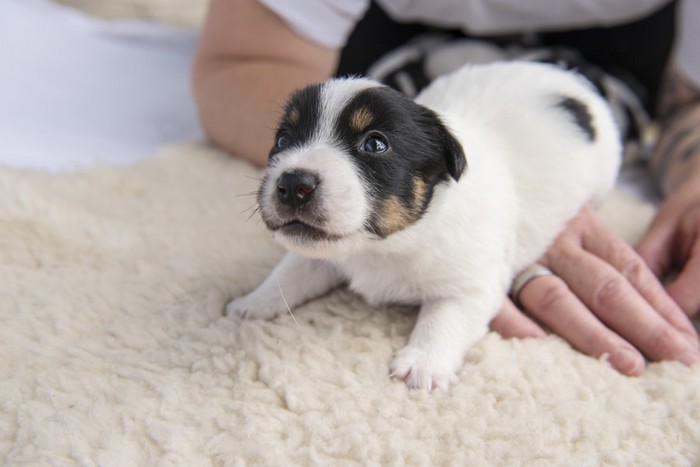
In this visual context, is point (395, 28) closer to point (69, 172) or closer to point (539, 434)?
point (69, 172)

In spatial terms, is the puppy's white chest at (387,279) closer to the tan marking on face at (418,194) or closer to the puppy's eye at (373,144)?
the tan marking on face at (418,194)

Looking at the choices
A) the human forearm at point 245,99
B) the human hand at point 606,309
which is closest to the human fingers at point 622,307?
the human hand at point 606,309

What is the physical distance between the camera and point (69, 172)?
2.75 meters

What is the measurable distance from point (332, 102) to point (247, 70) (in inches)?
61.2

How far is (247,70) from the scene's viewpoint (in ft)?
10.0

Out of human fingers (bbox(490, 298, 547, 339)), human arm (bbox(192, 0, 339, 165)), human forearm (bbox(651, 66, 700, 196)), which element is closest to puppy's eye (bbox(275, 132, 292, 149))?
human fingers (bbox(490, 298, 547, 339))

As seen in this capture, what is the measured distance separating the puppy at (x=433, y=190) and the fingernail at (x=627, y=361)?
35 centimetres

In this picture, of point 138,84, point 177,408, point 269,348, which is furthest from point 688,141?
point 138,84

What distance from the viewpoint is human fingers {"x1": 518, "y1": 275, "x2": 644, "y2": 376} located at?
1.82m

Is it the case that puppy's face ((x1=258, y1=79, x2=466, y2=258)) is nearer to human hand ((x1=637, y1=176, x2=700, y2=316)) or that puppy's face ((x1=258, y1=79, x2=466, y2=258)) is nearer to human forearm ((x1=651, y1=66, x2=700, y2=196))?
human hand ((x1=637, y1=176, x2=700, y2=316))

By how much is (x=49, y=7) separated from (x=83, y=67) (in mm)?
678

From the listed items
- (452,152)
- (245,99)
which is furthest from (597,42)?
(452,152)

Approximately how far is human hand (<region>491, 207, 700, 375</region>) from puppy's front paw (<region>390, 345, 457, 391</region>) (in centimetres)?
31

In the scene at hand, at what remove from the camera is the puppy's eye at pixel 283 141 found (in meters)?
1.68
